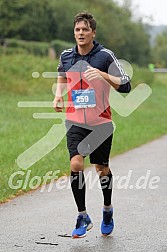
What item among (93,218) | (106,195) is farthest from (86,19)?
(93,218)

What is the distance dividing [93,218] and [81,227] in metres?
1.21

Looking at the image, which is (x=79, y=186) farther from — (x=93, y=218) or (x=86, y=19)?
(x=86, y=19)

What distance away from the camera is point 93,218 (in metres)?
7.96

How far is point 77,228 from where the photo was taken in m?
6.76

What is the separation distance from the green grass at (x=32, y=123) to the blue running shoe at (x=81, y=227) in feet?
8.06

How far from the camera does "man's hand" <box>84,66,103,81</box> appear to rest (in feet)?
21.6

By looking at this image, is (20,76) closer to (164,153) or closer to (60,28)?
(164,153)

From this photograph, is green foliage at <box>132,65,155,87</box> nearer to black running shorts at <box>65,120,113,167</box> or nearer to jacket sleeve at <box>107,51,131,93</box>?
black running shorts at <box>65,120,113,167</box>

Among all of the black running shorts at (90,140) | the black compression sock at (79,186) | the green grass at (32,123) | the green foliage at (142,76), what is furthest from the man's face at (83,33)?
the green foliage at (142,76)

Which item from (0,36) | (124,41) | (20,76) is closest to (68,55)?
(20,76)

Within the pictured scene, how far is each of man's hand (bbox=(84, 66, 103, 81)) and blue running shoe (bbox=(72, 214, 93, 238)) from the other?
1.28 metres

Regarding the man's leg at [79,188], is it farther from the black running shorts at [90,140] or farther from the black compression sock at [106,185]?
the black compression sock at [106,185]

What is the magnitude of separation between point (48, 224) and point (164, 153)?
26.1ft

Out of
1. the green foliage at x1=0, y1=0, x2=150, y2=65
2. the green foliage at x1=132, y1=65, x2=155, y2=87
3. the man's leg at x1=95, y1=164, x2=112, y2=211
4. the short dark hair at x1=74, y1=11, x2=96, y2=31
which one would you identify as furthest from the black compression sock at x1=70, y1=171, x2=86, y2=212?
the green foliage at x1=132, y1=65, x2=155, y2=87
